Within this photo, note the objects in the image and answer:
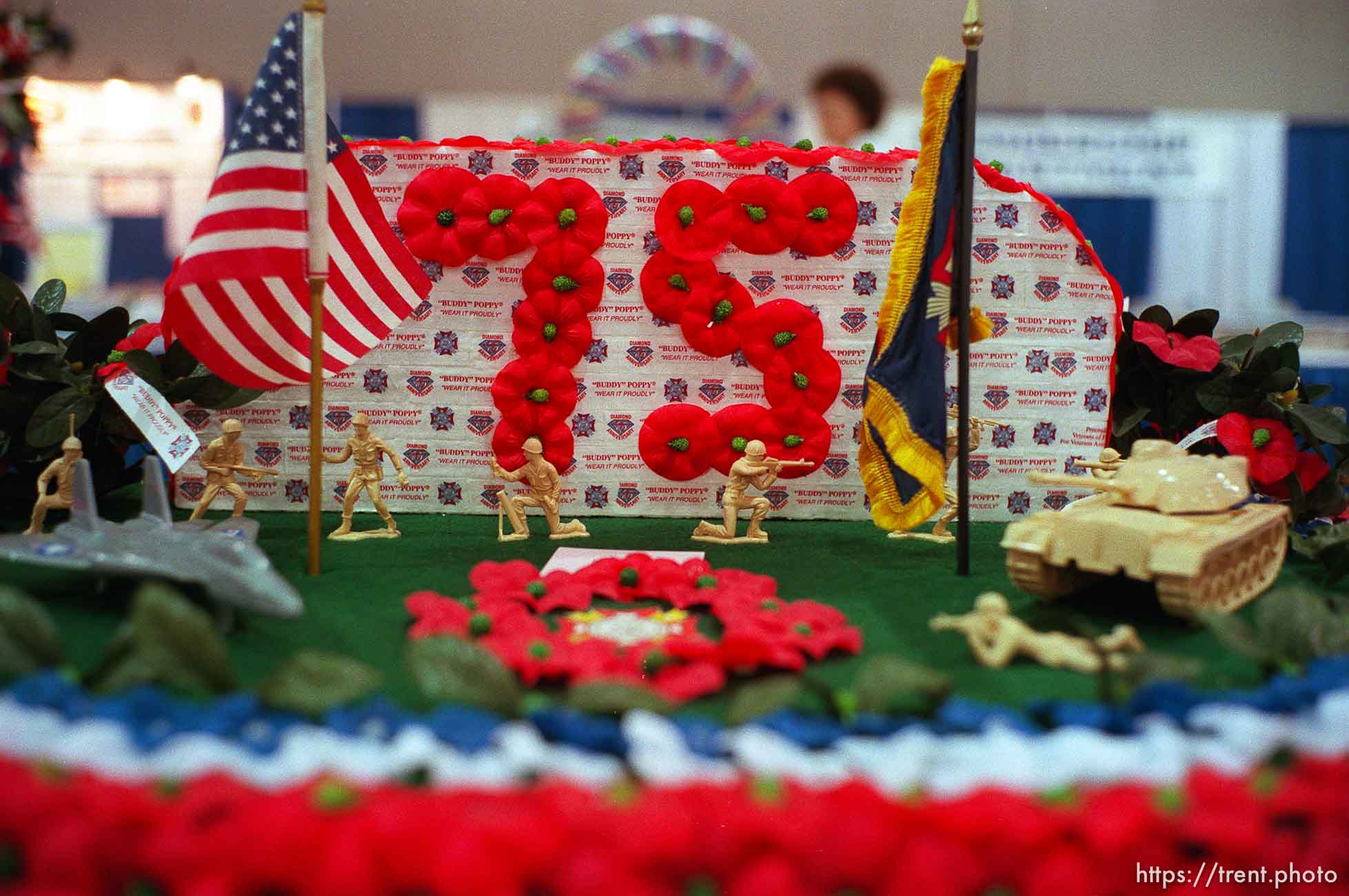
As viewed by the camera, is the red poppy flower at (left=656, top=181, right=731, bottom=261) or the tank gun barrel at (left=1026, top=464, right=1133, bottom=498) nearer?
the tank gun barrel at (left=1026, top=464, right=1133, bottom=498)

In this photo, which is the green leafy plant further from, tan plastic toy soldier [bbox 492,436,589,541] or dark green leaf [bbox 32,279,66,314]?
tan plastic toy soldier [bbox 492,436,589,541]

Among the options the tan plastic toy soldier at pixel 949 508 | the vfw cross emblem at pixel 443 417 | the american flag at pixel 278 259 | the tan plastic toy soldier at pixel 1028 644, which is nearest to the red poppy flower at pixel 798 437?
the tan plastic toy soldier at pixel 949 508

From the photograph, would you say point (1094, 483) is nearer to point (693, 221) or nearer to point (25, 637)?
point (693, 221)

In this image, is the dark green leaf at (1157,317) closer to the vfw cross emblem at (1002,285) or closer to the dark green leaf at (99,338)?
the vfw cross emblem at (1002,285)

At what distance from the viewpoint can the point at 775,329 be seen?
3.80 meters

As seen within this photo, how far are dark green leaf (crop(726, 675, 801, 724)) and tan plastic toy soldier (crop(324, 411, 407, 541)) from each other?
1800 millimetres

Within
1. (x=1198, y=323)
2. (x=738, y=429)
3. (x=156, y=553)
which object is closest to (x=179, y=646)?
(x=156, y=553)

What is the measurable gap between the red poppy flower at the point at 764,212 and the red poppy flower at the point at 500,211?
2.38 ft

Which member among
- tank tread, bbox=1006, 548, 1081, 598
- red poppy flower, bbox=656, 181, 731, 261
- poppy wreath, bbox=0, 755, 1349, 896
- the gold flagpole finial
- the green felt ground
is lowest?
poppy wreath, bbox=0, 755, 1349, 896

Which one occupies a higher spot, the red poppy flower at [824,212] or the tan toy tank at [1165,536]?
the red poppy flower at [824,212]

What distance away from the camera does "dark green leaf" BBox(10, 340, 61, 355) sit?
356cm

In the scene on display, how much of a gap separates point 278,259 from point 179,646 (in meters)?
1.32

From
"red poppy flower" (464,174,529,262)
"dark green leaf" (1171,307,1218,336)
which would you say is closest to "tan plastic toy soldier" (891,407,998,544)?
"dark green leaf" (1171,307,1218,336)

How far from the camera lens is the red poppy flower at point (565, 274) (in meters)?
3.76
